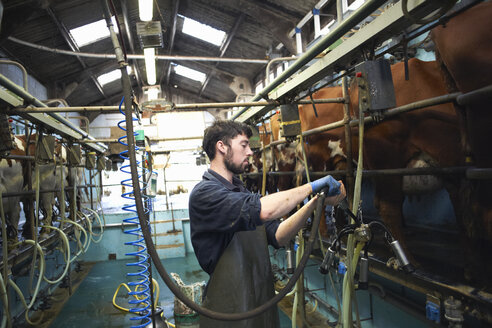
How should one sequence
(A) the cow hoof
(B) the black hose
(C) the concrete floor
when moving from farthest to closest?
(C) the concrete floor, (A) the cow hoof, (B) the black hose

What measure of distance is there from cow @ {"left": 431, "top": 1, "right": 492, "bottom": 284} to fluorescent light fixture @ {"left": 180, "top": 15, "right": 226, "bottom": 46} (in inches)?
338

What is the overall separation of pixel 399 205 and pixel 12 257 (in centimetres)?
408

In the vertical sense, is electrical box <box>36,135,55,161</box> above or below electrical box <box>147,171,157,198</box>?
above

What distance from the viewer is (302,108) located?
4281mm

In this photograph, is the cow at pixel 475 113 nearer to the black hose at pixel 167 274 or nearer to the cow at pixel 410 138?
the cow at pixel 410 138

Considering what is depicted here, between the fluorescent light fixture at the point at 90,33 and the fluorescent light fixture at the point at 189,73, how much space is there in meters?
4.15

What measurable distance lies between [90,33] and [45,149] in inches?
300

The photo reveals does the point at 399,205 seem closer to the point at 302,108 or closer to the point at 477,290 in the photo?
the point at 477,290

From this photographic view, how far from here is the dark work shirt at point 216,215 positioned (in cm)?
145

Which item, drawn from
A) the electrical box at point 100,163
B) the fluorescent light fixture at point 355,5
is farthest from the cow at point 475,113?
the electrical box at point 100,163

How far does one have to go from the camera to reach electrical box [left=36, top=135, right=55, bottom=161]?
342cm

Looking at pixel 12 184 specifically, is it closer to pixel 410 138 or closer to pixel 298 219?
pixel 298 219

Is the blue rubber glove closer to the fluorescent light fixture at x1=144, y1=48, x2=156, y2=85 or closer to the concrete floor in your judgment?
the concrete floor

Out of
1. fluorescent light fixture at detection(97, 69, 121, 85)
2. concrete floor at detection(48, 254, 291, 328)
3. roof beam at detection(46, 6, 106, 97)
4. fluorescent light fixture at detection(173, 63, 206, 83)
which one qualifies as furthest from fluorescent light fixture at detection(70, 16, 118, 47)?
concrete floor at detection(48, 254, 291, 328)
